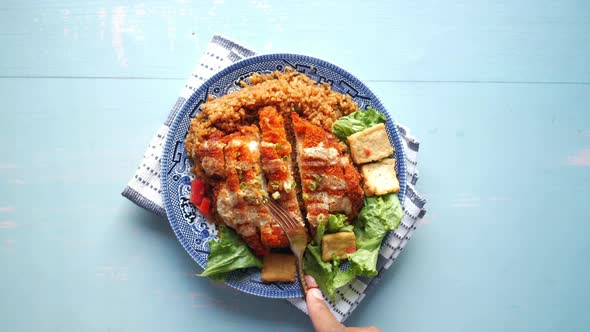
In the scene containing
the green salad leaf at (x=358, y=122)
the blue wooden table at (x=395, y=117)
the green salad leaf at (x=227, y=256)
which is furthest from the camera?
the blue wooden table at (x=395, y=117)

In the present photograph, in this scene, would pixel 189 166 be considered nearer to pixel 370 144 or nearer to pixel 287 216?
pixel 287 216

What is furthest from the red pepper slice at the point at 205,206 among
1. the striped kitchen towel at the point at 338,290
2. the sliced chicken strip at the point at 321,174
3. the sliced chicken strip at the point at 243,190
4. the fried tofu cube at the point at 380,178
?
the fried tofu cube at the point at 380,178

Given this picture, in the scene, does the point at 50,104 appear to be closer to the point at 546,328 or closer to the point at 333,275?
the point at 333,275

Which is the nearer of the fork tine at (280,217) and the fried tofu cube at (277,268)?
the fork tine at (280,217)

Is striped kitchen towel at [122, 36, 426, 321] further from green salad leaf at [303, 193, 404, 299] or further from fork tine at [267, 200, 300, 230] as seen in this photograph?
fork tine at [267, 200, 300, 230]

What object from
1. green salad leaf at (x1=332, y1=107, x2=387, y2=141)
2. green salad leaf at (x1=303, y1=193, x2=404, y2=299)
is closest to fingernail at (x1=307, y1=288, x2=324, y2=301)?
green salad leaf at (x1=303, y1=193, x2=404, y2=299)

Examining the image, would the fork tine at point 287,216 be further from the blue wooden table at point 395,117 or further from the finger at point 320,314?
the blue wooden table at point 395,117

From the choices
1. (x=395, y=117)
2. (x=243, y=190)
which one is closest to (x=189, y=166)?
(x=243, y=190)
